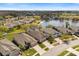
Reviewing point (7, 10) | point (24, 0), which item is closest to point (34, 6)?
point (24, 0)

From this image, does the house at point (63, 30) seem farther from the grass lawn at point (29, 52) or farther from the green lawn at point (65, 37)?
the grass lawn at point (29, 52)

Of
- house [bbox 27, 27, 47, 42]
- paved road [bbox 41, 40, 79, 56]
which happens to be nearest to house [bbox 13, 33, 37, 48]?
house [bbox 27, 27, 47, 42]

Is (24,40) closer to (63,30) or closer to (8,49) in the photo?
(8,49)

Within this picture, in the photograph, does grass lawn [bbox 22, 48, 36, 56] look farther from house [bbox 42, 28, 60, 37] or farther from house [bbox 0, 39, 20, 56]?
house [bbox 42, 28, 60, 37]

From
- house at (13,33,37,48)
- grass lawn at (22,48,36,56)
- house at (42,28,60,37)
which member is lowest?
grass lawn at (22,48,36,56)

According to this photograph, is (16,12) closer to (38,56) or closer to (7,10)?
(7,10)

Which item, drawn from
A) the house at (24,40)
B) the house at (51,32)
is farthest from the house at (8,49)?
the house at (51,32)

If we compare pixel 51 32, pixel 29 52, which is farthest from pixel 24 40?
pixel 51 32
